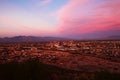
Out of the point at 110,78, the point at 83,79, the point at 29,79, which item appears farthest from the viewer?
the point at 83,79

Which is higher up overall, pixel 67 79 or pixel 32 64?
pixel 32 64

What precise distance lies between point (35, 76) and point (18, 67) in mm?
1875

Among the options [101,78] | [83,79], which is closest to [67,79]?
[83,79]

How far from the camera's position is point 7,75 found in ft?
48.4

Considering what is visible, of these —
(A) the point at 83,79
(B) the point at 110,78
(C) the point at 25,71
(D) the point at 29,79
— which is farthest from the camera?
(A) the point at 83,79

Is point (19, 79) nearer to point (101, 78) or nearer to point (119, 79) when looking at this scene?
point (101, 78)

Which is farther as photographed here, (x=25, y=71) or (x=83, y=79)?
(x=83, y=79)

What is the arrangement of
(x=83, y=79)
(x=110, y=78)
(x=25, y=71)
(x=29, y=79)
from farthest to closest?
(x=83, y=79) < (x=110, y=78) < (x=25, y=71) < (x=29, y=79)

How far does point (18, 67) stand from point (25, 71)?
1.08m

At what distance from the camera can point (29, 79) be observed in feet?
45.6

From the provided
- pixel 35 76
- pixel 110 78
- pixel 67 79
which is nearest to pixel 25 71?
pixel 35 76

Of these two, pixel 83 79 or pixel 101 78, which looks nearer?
pixel 101 78

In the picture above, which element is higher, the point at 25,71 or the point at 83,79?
the point at 25,71

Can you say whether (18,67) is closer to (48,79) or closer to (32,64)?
(32,64)
